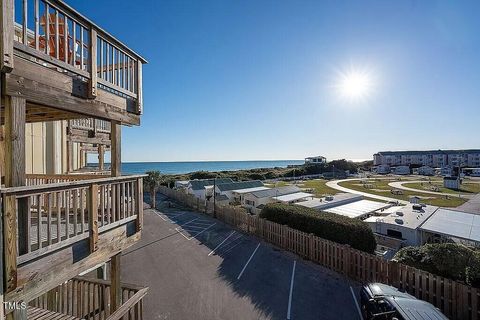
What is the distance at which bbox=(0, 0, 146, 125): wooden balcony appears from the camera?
295 centimetres

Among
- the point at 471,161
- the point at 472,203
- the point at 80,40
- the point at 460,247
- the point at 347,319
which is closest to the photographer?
the point at 80,40

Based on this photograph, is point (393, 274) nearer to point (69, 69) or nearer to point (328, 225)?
point (328, 225)

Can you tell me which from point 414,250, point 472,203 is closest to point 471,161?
point 472,203

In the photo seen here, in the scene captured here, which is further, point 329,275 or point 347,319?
point 329,275

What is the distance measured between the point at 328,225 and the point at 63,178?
1089 cm

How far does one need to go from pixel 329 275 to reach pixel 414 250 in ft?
10.9

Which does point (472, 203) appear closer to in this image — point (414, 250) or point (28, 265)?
point (414, 250)

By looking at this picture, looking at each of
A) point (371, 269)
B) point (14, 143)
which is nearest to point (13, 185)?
point (14, 143)

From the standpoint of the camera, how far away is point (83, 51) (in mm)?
4062

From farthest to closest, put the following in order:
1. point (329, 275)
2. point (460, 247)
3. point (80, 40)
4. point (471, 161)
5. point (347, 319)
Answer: point (471, 161)
point (329, 275)
point (460, 247)
point (347, 319)
point (80, 40)

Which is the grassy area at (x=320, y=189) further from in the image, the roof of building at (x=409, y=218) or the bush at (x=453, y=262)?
the bush at (x=453, y=262)

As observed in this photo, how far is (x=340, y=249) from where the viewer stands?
410 inches

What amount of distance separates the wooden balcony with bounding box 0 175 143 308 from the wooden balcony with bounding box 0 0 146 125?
47.1 inches

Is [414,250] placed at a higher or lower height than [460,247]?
lower
